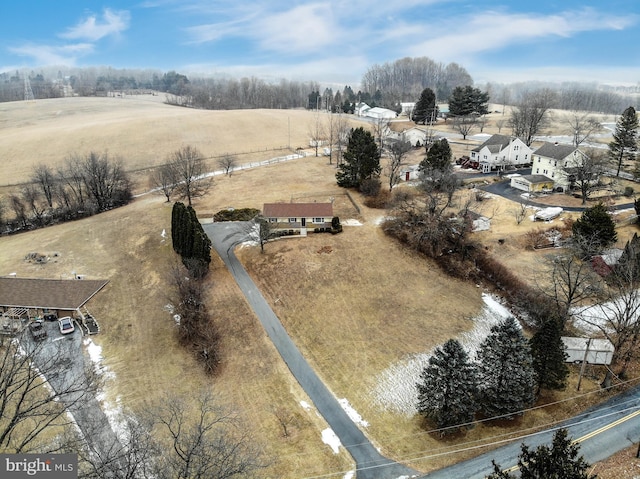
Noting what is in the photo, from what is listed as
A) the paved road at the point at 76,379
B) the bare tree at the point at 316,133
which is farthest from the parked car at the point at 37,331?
the bare tree at the point at 316,133

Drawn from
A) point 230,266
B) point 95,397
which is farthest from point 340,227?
point 95,397

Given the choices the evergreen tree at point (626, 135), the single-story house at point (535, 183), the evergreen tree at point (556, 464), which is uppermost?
the evergreen tree at point (626, 135)

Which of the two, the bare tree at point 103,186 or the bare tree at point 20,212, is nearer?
the bare tree at point 20,212

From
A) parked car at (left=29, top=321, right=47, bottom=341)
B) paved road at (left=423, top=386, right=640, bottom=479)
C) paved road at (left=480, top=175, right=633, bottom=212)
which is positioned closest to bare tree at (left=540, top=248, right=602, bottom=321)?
paved road at (left=423, top=386, right=640, bottom=479)

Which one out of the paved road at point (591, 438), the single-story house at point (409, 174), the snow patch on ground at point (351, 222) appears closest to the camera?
the paved road at point (591, 438)

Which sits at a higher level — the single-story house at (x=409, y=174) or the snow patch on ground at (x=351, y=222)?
the single-story house at (x=409, y=174)

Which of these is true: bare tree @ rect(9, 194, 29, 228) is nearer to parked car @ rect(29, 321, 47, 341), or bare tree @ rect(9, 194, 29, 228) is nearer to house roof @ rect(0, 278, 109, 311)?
house roof @ rect(0, 278, 109, 311)

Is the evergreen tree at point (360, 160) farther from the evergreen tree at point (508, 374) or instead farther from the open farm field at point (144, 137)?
the evergreen tree at point (508, 374)
